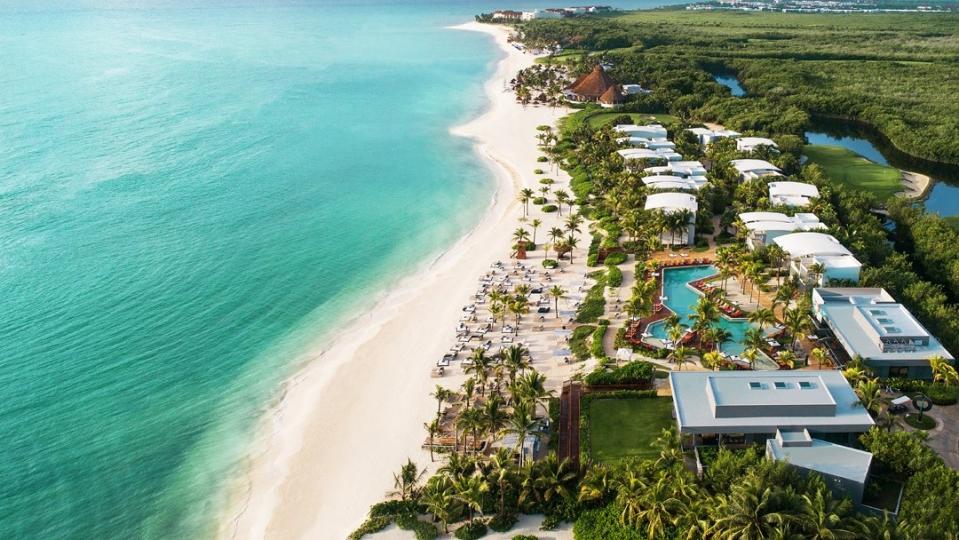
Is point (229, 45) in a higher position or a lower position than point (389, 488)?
higher

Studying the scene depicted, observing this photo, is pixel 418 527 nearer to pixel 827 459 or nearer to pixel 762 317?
pixel 827 459

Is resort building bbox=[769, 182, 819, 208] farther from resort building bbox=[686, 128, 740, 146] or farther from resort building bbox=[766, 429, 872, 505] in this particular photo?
resort building bbox=[766, 429, 872, 505]

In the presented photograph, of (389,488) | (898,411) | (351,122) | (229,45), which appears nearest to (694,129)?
(351,122)

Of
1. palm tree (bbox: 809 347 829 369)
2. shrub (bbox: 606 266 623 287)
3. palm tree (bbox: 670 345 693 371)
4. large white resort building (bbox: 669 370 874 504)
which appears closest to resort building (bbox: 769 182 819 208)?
shrub (bbox: 606 266 623 287)

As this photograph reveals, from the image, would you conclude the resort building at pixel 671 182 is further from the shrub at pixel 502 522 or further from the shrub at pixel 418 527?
the shrub at pixel 418 527

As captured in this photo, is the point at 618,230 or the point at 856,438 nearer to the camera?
the point at 856,438

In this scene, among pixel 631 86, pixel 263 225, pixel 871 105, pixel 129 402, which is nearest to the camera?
pixel 129 402

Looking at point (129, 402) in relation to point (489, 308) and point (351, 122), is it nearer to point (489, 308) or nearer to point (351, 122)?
point (489, 308)
